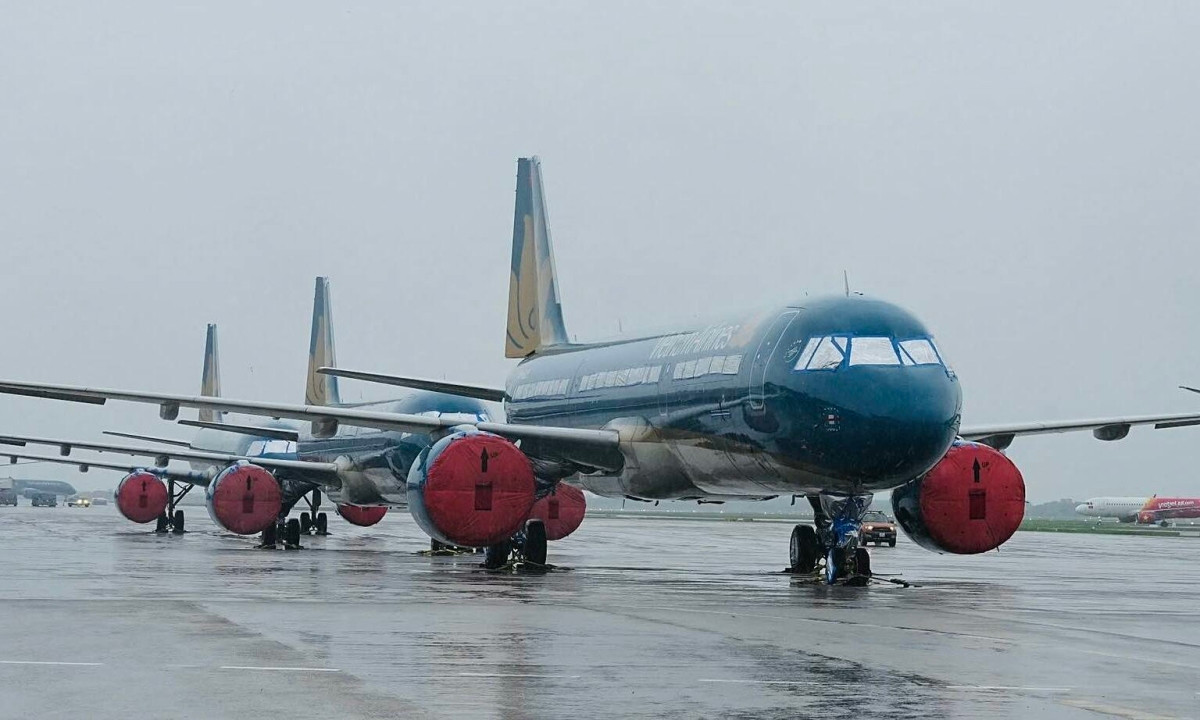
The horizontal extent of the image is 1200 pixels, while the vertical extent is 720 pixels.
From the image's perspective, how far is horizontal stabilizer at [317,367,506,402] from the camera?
31.8 meters

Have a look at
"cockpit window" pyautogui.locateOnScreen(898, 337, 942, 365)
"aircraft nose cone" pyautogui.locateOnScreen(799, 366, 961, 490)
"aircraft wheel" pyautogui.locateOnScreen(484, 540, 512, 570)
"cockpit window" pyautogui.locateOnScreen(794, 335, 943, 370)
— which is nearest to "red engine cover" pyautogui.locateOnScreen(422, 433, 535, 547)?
"aircraft wheel" pyautogui.locateOnScreen(484, 540, 512, 570)

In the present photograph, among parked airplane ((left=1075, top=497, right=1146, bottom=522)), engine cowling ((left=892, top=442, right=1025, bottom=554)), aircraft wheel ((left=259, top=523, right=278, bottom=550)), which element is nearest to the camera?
engine cowling ((left=892, top=442, right=1025, bottom=554))

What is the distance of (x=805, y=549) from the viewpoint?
27.0 meters

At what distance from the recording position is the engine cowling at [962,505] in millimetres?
24344

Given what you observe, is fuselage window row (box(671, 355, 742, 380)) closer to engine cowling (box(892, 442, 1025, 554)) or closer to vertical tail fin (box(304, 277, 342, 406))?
engine cowling (box(892, 442, 1025, 554))

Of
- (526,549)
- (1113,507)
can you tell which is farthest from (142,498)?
(1113,507)

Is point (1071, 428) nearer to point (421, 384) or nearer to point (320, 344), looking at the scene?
point (421, 384)

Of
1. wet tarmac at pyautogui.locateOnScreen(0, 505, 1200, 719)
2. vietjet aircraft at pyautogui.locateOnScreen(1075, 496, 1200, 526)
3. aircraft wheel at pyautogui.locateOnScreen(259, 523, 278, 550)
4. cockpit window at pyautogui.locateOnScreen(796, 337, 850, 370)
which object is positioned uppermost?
vietjet aircraft at pyautogui.locateOnScreen(1075, 496, 1200, 526)

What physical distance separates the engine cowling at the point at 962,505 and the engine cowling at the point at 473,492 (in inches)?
242

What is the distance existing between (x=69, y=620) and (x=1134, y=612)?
12.0 meters

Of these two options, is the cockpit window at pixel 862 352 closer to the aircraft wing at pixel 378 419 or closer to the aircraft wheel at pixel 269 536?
the aircraft wing at pixel 378 419

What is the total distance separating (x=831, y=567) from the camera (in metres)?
23.4

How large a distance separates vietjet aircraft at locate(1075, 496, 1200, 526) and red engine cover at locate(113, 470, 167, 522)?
72.7 metres

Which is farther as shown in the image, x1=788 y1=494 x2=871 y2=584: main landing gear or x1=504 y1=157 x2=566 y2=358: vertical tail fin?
x1=504 y1=157 x2=566 y2=358: vertical tail fin
